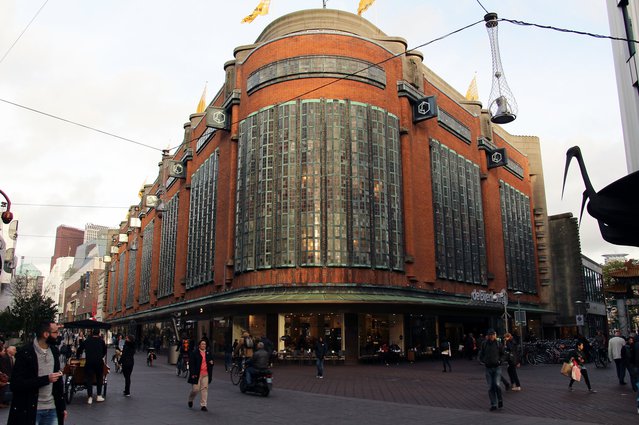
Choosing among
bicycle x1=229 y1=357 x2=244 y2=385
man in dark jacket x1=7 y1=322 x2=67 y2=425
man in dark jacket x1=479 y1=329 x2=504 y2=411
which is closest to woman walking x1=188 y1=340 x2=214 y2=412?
man in dark jacket x1=479 y1=329 x2=504 y2=411

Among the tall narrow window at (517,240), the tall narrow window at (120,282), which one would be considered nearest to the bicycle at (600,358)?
the tall narrow window at (517,240)

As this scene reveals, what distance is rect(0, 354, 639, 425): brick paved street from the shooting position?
37.3ft

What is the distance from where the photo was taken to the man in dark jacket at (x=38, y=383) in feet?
18.0

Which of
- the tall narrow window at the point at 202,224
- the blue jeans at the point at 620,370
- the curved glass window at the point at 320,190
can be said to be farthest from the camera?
the tall narrow window at the point at 202,224

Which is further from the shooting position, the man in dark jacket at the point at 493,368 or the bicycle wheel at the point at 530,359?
the bicycle wheel at the point at 530,359

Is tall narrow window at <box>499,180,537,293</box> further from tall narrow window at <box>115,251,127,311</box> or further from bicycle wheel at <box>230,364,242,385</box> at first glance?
tall narrow window at <box>115,251,127,311</box>

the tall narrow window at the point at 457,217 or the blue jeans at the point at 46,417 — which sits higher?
A: the tall narrow window at the point at 457,217

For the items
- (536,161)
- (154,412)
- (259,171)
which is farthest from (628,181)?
(536,161)

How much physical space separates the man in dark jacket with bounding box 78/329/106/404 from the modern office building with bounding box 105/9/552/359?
15872 millimetres

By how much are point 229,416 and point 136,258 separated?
6686 centimetres

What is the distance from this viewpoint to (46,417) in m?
5.81

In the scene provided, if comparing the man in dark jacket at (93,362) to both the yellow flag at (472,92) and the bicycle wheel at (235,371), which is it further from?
the yellow flag at (472,92)

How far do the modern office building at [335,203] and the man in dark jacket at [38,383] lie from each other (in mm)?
21538

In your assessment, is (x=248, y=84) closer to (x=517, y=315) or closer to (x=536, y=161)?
(x=517, y=315)
